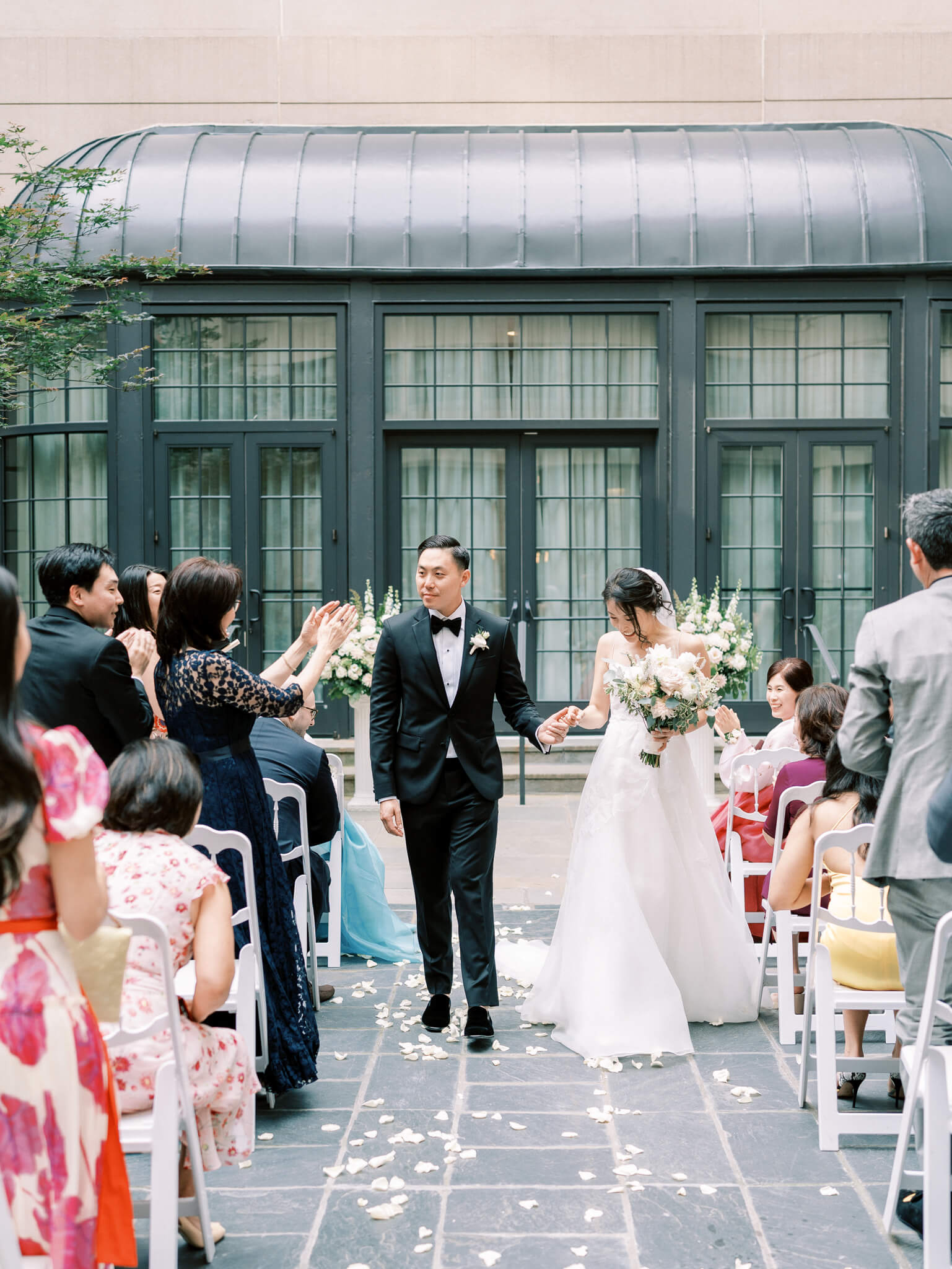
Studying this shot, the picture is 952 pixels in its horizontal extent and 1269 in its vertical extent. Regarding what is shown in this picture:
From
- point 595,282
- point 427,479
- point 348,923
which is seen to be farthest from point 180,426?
point 348,923

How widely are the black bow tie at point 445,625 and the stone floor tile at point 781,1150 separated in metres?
2.10

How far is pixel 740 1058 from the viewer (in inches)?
181

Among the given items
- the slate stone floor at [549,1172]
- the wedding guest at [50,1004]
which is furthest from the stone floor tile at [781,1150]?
the wedding guest at [50,1004]

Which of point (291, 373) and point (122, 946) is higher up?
point (291, 373)

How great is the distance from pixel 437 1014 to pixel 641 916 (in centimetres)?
91

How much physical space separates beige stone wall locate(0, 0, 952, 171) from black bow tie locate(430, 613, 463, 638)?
25.2 feet

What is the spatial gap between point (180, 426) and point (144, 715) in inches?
239

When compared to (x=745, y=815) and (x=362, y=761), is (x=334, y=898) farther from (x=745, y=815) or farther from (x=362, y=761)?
(x=362, y=761)

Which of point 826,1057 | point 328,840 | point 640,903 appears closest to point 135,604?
point 328,840

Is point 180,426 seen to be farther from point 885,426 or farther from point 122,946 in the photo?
point 122,946

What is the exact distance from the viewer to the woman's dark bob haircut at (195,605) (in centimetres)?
408

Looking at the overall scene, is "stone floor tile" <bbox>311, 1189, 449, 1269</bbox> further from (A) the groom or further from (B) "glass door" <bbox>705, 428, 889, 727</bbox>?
(B) "glass door" <bbox>705, 428, 889, 727</bbox>

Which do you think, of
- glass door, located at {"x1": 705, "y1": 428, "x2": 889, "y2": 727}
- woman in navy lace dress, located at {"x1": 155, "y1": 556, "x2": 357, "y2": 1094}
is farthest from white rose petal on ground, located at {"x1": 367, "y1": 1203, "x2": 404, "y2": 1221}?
glass door, located at {"x1": 705, "y1": 428, "x2": 889, "y2": 727}

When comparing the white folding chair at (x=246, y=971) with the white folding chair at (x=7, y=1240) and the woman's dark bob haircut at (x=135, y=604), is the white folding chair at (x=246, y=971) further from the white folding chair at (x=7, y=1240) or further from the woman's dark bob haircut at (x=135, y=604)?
the woman's dark bob haircut at (x=135, y=604)
